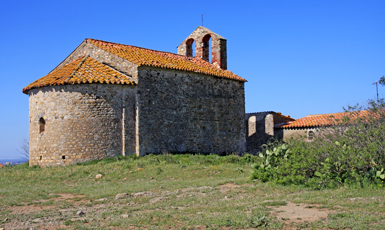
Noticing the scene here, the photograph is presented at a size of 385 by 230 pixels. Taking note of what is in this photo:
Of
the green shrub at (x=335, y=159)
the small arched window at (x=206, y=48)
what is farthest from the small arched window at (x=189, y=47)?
the green shrub at (x=335, y=159)

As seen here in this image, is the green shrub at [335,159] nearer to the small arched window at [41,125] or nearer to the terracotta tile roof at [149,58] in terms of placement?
the terracotta tile roof at [149,58]

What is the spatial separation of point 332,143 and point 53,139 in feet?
39.8

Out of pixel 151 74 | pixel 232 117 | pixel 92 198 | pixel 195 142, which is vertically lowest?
pixel 92 198

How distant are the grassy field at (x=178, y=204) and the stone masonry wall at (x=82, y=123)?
2828 mm

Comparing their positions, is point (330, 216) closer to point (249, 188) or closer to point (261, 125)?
point (249, 188)

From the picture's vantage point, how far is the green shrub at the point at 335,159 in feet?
27.9

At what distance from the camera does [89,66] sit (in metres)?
17.6

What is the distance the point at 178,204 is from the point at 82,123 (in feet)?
31.1

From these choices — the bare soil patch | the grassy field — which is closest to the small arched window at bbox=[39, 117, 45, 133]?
the grassy field

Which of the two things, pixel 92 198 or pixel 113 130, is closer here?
pixel 92 198

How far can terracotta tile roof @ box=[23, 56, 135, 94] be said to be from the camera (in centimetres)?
1602

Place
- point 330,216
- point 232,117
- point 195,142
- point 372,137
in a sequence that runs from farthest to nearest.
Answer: point 232,117
point 195,142
point 372,137
point 330,216

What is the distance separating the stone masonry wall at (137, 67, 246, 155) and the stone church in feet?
0.16

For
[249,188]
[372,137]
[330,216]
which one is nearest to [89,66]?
[249,188]
